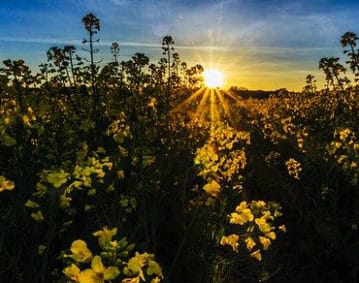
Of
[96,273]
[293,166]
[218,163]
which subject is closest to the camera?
[96,273]

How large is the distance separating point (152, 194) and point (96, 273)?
3616 mm

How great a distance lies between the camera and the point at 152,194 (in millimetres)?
5035

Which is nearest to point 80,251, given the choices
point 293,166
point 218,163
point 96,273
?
point 96,273

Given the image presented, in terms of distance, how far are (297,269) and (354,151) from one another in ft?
5.01

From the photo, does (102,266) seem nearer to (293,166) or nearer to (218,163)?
(218,163)

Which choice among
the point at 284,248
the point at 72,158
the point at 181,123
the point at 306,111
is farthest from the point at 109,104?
the point at 306,111

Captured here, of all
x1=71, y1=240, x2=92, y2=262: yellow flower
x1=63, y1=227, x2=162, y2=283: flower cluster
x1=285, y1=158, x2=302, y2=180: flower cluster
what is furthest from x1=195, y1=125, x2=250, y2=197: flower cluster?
x1=71, y1=240, x2=92, y2=262: yellow flower

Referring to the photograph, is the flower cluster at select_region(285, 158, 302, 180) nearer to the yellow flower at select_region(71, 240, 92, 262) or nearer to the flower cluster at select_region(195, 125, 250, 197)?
Result: the flower cluster at select_region(195, 125, 250, 197)

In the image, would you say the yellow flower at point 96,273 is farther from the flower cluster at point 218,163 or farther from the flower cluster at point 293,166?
the flower cluster at point 293,166

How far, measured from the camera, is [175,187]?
5.70 meters

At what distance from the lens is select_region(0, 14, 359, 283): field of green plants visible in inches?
117

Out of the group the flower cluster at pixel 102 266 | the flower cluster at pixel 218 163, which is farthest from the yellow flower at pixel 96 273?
the flower cluster at pixel 218 163

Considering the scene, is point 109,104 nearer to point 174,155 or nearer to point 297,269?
point 174,155

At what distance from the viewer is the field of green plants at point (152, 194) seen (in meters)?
2.97
